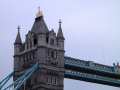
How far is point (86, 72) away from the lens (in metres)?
99.9

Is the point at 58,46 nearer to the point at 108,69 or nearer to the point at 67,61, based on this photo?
the point at 67,61

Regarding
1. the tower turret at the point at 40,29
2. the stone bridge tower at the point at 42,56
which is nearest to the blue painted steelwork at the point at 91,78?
the stone bridge tower at the point at 42,56

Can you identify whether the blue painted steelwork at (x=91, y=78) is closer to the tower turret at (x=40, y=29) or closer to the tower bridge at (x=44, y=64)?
the tower bridge at (x=44, y=64)

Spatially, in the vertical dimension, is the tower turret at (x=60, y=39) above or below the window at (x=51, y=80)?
above

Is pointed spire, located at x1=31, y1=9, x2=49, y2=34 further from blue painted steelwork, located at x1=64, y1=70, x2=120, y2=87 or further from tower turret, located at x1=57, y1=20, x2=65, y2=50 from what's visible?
blue painted steelwork, located at x1=64, y1=70, x2=120, y2=87

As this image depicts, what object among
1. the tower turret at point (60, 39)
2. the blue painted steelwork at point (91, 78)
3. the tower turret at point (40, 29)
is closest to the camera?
the tower turret at point (40, 29)

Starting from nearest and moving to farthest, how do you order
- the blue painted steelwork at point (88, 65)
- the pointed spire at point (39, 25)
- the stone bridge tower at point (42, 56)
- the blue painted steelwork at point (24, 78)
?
the blue painted steelwork at point (24, 78), the stone bridge tower at point (42, 56), the pointed spire at point (39, 25), the blue painted steelwork at point (88, 65)

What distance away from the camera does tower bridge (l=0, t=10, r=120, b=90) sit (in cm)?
9238

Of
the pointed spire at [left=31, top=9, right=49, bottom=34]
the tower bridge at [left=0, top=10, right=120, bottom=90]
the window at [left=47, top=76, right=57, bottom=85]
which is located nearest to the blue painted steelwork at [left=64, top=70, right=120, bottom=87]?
the tower bridge at [left=0, top=10, right=120, bottom=90]

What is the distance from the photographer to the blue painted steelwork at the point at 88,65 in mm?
96512

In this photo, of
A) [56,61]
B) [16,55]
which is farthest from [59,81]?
[16,55]

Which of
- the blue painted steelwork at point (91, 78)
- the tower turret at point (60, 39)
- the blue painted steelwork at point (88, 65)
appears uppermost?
the tower turret at point (60, 39)

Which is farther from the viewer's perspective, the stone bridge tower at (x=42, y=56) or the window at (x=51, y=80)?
the window at (x=51, y=80)

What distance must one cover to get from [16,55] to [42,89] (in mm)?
10911
